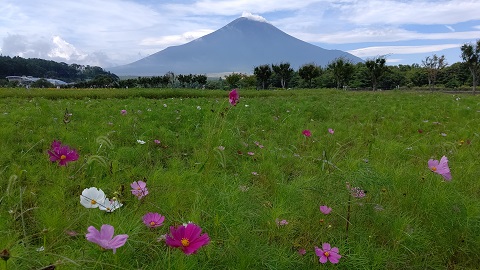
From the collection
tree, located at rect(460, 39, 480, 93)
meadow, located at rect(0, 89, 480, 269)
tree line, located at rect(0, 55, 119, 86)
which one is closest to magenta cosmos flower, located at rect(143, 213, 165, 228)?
meadow, located at rect(0, 89, 480, 269)

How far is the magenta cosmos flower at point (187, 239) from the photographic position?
103 centimetres

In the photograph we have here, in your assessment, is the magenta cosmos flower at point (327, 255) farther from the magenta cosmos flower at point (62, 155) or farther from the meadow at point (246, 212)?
the magenta cosmos flower at point (62, 155)

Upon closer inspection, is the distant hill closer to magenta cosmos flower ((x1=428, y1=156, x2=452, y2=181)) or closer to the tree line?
the tree line

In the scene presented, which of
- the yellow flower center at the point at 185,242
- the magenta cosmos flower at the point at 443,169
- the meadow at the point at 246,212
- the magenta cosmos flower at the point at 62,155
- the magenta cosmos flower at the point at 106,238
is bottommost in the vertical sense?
the meadow at the point at 246,212

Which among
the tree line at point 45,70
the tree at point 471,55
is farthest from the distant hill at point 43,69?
the tree at point 471,55

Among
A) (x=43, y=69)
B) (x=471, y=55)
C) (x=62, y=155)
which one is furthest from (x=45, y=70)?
(x=62, y=155)

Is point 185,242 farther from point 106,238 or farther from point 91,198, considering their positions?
point 91,198

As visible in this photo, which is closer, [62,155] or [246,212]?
[62,155]

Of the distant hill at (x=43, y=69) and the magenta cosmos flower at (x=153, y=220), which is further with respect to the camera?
the distant hill at (x=43, y=69)

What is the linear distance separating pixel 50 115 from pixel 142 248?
477 centimetres

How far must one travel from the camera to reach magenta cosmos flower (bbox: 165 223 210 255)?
1030 mm

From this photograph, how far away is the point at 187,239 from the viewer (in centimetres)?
108

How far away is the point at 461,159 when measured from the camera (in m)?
3.53

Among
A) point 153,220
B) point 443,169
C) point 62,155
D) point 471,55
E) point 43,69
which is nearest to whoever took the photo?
point 153,220
